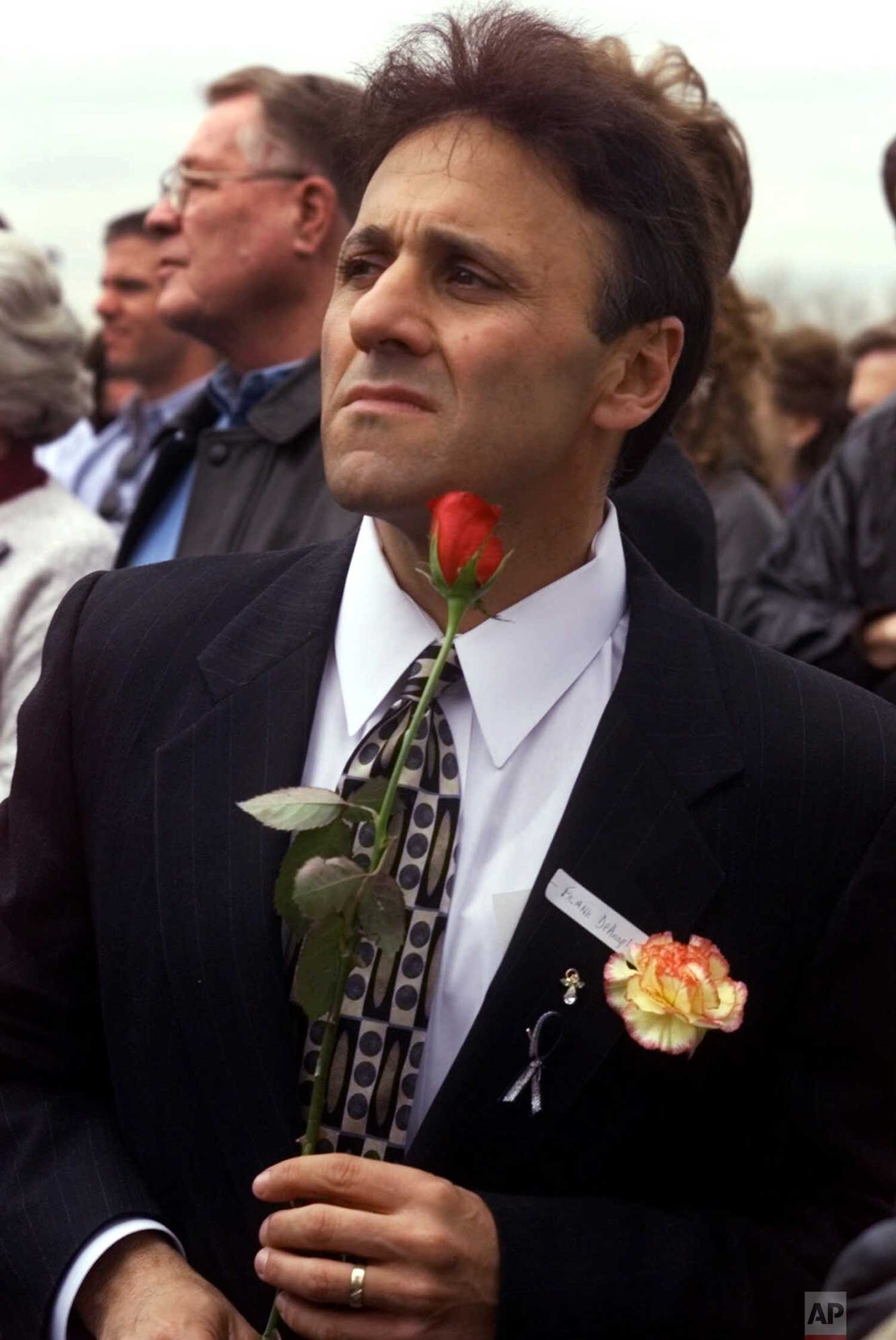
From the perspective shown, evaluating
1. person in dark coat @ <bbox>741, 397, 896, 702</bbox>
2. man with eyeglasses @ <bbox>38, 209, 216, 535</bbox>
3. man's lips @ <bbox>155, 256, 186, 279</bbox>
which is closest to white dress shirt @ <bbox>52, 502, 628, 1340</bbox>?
person in dark coat @ <bbox>741, 397, 896, 702</bbox>

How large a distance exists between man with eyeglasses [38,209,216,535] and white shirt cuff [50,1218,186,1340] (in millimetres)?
4925

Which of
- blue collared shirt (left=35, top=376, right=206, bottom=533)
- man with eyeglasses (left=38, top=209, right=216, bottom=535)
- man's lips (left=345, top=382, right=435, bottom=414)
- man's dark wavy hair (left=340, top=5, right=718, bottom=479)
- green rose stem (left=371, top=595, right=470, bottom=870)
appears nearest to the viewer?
green rose stem (left=371, top=595, right=470, bottom=870)

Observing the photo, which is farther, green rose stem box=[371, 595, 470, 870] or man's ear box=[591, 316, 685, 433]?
man's ear box=[591, 316, 685, 433]

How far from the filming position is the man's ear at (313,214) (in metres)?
4.52

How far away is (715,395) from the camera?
17.0 ft

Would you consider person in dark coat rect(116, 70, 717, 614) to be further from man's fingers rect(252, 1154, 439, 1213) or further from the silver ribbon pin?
man's fingers rect(252, 1154, 439, 1213)

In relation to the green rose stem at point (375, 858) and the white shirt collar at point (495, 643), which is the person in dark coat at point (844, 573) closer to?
the white shirt collar at point (495, 643)

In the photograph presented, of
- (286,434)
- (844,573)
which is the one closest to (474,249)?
(286,434)

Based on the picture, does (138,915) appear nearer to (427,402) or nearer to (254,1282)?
(254,1282)

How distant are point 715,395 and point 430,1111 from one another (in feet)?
10.8

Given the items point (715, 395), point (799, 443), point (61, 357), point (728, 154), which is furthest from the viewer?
point (799, 443)

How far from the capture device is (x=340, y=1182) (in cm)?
201

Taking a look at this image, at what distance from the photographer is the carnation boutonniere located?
185cm

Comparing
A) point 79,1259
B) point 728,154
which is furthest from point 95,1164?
point 728,154
